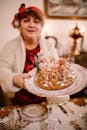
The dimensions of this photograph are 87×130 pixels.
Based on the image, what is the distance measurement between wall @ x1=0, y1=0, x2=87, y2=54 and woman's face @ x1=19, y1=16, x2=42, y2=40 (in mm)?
435

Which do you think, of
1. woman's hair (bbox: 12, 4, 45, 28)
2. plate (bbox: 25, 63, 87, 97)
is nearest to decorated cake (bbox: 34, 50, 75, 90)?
plate (bbox: 25, 63, 87, 97)

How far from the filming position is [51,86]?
1.12 m

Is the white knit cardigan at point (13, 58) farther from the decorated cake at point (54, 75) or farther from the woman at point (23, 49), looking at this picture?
the decorated cake at point (54, 75)

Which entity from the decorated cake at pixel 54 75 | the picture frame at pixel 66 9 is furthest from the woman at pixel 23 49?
the picture frame at pixel 66 9

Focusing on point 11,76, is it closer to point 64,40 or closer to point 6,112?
point 6,112

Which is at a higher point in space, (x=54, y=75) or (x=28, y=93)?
(x=54, y=75)

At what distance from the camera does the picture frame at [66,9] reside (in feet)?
6.98

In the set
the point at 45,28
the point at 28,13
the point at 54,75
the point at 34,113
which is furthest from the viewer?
the point at 45,28

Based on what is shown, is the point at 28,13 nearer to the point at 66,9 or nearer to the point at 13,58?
the point at 13,58

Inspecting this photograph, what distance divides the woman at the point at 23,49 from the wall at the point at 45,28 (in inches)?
16.8

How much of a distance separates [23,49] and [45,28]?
767 millimetres

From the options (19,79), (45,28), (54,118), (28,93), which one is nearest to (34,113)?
(54,118)

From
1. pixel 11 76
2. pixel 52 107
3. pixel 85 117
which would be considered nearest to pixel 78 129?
pixel 85 117

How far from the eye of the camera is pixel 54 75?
3.89 ft
